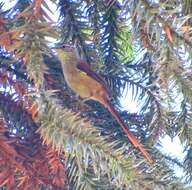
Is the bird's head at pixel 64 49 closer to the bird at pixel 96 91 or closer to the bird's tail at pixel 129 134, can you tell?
the bird at pixel 96 91

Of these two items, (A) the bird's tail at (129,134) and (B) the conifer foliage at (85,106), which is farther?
(A) the bird's tail at (129,134)

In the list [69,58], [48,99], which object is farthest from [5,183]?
[69,58]

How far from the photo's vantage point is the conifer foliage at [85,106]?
1145 mm

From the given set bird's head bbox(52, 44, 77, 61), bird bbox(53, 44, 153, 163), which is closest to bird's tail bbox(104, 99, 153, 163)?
bird bbox(53, 44, 153, 163)

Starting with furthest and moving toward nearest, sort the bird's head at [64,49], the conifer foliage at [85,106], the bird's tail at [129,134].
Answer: the bird's head at [64,49]
the bird's tail at [129,134]
the conifer foliage at [85,106]

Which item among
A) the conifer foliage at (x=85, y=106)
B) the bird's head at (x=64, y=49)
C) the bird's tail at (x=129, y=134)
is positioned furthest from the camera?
the bird's head at (x=64, y=49)

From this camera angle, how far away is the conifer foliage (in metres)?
1.14

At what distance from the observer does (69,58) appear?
218 centimetres

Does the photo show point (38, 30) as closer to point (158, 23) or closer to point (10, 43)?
point (10, 43)

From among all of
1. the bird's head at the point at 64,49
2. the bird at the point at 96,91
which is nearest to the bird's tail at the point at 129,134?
the bird at the point at 96,91

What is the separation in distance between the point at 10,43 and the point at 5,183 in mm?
297

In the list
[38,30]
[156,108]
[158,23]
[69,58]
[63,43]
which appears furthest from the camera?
[69,58]

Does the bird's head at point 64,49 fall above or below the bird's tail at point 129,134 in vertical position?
above

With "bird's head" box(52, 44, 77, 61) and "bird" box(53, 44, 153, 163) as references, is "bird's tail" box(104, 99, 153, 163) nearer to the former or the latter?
"bird" box(53, 44, 153, 163)
